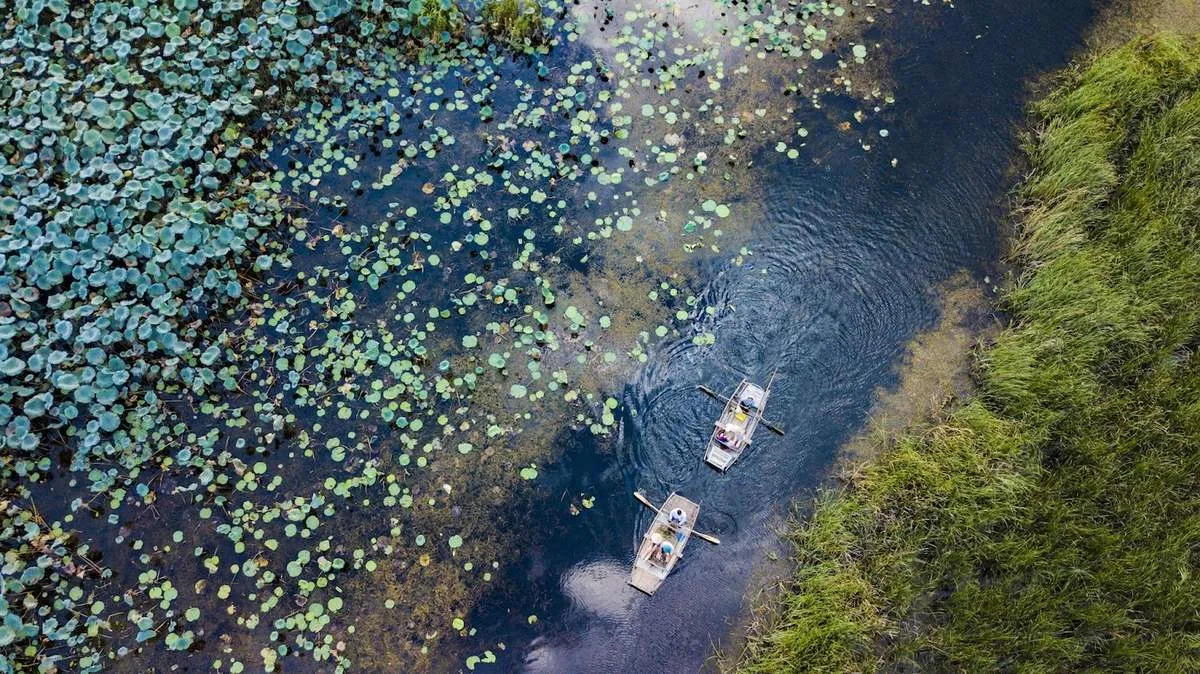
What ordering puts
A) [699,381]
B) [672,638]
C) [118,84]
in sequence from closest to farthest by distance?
[672,638], [699,381], [118,84]

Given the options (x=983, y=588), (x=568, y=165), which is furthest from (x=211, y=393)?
(x=983, y=588)

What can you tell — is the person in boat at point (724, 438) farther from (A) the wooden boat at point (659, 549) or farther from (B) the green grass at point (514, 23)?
(B) the green grass at point (514, 23)

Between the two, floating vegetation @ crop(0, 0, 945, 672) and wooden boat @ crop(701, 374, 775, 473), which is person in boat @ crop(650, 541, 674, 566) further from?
floating vegetation @ crop(0, 0, 945, 672)

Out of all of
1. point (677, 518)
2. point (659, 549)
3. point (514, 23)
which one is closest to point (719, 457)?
point (677, 518)

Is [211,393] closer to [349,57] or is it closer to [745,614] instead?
[349,57]

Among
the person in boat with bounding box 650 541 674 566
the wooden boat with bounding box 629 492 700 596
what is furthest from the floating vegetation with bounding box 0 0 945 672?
the person in boat with bounding box 650 541 674 566

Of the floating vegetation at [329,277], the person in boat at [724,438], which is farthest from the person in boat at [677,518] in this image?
the floating vegetation at [329,277]
